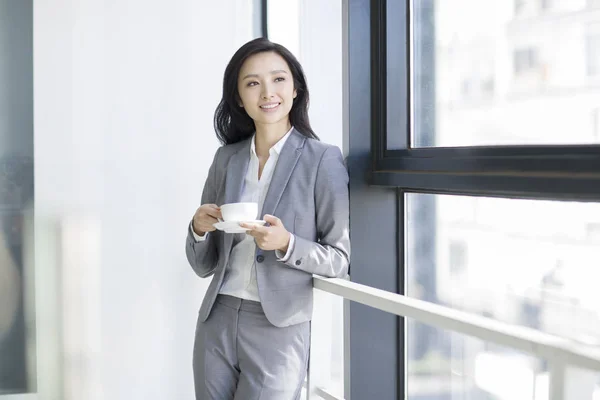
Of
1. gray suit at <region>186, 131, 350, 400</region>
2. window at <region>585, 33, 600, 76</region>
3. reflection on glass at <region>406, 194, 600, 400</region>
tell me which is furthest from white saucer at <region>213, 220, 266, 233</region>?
window at <region>585, 33, 600, 76</region>

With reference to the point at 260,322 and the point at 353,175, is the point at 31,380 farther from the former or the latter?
the point at 353,175

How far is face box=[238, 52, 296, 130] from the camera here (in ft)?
5.88

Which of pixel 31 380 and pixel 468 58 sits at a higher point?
pixel 468 58

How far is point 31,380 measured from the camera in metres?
2.44

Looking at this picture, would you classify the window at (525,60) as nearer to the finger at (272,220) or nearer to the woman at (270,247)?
the woman at (270,247)

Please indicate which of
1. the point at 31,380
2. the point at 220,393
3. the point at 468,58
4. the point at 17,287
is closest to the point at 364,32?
the point at 468,58

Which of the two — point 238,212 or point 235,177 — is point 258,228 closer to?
point 238,212

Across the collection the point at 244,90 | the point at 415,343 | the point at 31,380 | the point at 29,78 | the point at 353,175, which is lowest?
the point at 31,380

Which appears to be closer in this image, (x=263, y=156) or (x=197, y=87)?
(x=263, y=156)

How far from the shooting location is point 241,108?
1.95 metres

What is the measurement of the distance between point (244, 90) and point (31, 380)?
142 cm

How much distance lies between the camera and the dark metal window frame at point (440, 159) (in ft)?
4.23

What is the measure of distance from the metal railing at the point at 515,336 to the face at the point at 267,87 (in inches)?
22.9

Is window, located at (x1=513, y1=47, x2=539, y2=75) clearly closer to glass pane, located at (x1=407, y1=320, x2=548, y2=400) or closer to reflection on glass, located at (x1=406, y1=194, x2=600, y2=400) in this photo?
reflection on glass, located at (x1=406, y1=194, x2=600, y2=400)
